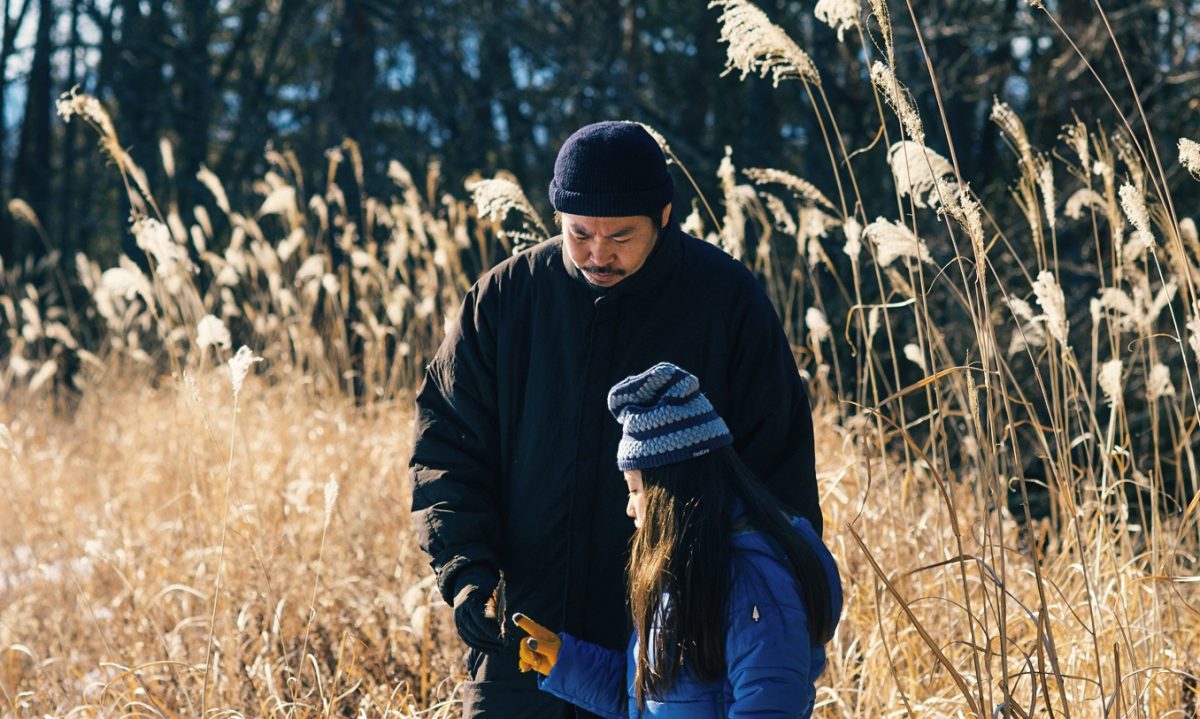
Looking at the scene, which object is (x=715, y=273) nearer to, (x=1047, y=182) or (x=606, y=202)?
(x=606, y=202)

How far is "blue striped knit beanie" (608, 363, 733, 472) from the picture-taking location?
1.81 m

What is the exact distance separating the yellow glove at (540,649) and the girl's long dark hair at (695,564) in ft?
0.52

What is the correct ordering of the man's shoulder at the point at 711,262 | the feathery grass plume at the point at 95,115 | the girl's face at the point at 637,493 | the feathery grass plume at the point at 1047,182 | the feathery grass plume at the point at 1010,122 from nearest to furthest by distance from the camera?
the girl's face at the point at 637,493 → the man's shoulder at the point at 711,262 → the feathery grass plume at the point at 1010,122 → the feathery grass plume at the point at 1047,182 → the feathery grass plume at the point at 95,115

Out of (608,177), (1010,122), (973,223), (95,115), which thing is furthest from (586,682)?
(95,115)

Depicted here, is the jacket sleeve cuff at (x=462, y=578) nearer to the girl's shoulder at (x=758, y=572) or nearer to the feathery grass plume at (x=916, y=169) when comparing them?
the girl's shoulder at (x=758, y=572)

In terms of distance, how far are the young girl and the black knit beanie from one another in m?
0.34

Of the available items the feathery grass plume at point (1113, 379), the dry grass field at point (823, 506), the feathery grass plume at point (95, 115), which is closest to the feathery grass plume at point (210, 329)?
the dry grass field at point (823, 506)

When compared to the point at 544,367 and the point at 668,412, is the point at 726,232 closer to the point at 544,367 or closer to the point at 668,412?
the point at 544,367

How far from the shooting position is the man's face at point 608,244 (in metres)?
2.08

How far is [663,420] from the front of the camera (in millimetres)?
1809

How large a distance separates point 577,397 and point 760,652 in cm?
63

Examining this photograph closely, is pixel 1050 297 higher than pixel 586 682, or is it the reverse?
pixel 1050 297

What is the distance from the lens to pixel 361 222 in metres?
10.1

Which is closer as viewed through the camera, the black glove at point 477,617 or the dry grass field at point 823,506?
the black glove at point 477,617
